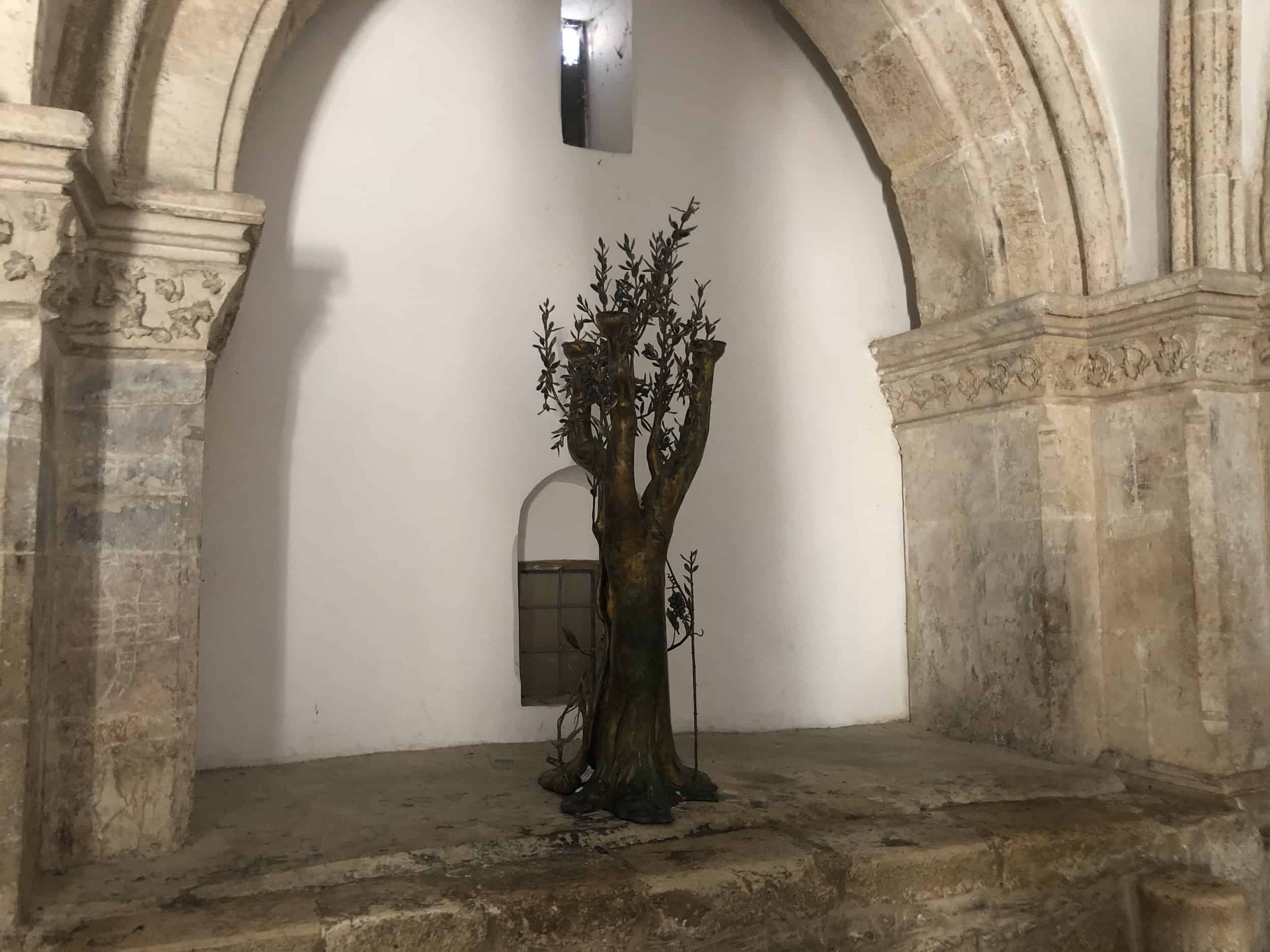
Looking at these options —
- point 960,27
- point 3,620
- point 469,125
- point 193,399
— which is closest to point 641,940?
point 3,620

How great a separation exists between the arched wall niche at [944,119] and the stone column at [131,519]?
0.28 m

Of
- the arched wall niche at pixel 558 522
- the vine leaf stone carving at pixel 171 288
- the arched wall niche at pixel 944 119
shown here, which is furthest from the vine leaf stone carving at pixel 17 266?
the arched wall niche at pixel 558 522

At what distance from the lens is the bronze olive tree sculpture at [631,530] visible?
3441 mm

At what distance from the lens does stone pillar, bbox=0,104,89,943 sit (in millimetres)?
2559

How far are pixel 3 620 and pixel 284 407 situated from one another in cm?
187

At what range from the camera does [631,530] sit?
3.50 metres

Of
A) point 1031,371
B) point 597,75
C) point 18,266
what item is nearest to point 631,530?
point 18,266

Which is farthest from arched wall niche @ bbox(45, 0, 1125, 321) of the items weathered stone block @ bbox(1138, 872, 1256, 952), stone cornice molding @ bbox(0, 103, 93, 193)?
weathered stone block @ bbox(1138, 872, 1256, 952)

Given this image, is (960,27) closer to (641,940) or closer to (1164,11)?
(1164,11)

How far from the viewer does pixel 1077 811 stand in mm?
3678

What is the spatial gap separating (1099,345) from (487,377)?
2812 millimetres

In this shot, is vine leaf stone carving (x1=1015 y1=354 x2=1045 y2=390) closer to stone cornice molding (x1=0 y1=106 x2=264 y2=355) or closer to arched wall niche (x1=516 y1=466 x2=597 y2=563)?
arched wall niche (x1=516 y1=466 x2=597 y2=563)

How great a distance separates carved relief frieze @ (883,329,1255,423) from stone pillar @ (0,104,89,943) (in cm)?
380

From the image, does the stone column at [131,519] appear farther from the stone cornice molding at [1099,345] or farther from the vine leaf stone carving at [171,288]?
the stone cornice molding at [1099,345]
